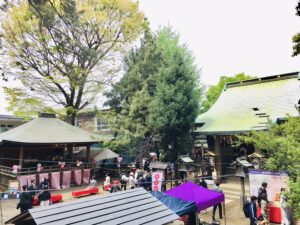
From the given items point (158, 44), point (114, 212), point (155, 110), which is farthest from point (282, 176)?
point (158, 44)

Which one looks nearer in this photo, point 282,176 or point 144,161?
point 282,176

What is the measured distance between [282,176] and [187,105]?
406 inches

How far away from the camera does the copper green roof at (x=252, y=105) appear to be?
1822 cm

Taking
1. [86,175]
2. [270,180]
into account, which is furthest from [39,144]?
[270,180]

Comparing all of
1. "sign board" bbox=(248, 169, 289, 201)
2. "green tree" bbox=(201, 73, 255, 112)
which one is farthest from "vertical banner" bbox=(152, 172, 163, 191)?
"green tree" bbox=(201, 73, 255, 112)

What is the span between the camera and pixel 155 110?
2092cm

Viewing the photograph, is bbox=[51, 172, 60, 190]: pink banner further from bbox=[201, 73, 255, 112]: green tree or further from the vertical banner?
bbox=[201, 73, 255, 112]: green tree

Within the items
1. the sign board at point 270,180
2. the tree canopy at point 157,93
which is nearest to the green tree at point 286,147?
the sign board at point 270,180

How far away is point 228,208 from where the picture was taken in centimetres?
1402

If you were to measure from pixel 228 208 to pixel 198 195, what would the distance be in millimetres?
5210

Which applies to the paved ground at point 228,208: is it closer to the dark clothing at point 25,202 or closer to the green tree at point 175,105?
the dark clothing at point 25,202

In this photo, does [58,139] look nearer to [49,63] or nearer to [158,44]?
[49,63]

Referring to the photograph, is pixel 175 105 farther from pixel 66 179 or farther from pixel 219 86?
pixel 219 86

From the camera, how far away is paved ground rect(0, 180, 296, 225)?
12.3 metres
